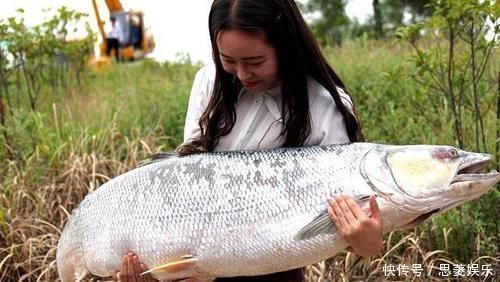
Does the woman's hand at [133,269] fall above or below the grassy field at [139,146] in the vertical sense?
above

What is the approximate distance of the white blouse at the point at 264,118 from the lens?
7.98 ft

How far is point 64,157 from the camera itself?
5.05m

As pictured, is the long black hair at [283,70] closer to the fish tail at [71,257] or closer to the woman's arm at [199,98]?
the woman's arm at [199,98]

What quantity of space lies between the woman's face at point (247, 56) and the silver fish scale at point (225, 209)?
238mm

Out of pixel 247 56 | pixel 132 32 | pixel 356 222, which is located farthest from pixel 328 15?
pixel 356 222

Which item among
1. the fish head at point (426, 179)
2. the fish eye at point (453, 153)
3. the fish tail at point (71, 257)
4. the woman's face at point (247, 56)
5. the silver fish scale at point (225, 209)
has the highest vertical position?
the woman's face at point (247, 56)

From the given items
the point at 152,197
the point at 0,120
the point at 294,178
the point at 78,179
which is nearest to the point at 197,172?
the point at 152,197

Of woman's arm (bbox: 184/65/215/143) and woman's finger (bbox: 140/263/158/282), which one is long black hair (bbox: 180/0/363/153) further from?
woman's finger (bbox: 140/263/158/282)

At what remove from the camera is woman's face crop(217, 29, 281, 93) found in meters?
2.29

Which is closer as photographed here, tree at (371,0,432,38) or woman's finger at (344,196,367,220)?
woman's finger at (344,196,367,220)

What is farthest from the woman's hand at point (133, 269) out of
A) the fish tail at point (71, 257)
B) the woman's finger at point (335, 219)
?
the woman's finger at point (335, 219)

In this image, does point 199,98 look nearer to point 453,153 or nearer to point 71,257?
point 71,257

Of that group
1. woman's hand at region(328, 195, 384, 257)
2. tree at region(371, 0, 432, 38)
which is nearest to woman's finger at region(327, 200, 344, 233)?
woman's hand at region(328, 195, 384, 257)

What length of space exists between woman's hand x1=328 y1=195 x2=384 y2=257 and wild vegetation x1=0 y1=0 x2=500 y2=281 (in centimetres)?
151
